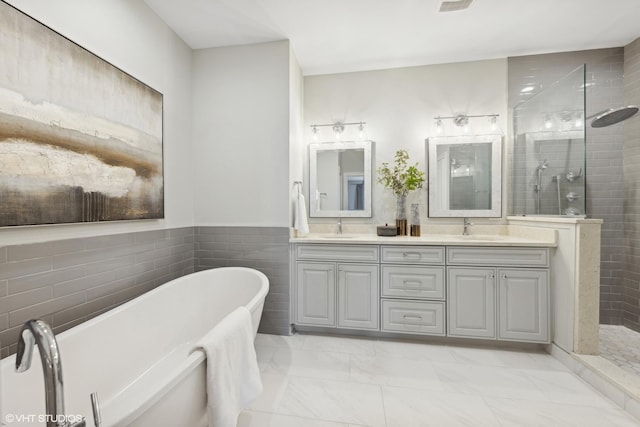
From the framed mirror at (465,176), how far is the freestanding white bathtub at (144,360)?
203 centimetres

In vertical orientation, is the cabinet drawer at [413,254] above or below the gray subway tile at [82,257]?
below

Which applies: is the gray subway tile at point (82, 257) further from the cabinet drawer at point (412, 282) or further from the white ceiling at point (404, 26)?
the cabinet drawer at point (412, 282)

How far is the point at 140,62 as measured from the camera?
83.5 inches

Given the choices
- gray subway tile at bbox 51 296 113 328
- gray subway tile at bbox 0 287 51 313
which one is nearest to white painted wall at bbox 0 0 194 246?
gray subway tile at bbox 0 287 51 313

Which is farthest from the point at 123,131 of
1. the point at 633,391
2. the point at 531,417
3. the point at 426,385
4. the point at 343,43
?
the point at 633,391

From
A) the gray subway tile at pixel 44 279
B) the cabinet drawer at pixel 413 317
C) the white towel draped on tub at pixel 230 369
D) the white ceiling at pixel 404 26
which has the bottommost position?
the cabinet drawer at pixel 413 317

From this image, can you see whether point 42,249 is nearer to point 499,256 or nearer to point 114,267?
point 114,267

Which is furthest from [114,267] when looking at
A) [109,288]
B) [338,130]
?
[338,130]

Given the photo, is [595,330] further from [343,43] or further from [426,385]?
[343,43]

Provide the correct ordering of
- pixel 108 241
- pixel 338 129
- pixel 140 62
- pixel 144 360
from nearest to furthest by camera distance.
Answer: pixel 144 360 → pixel 108 241 → pixel 140 62 → pixel 338 129

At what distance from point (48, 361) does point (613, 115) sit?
3.62m

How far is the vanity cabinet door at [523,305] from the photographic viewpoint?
7.50 ft

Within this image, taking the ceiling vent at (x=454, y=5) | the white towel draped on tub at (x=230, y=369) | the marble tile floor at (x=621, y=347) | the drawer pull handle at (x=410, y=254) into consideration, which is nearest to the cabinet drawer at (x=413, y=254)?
the drawer pull handle at (x=410, y=254)

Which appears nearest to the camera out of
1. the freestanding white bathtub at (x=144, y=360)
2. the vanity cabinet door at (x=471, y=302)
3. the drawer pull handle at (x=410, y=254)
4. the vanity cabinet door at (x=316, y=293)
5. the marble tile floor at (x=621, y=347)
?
the freestanding white bathtub at (x=144, y=360)
